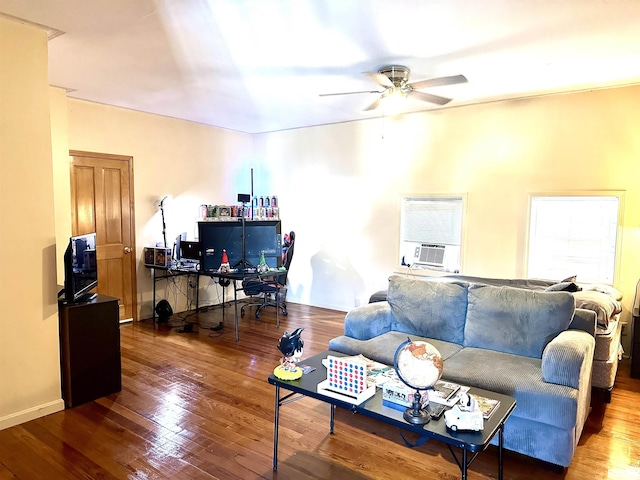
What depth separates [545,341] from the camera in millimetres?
2846

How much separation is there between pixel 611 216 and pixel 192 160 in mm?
5305

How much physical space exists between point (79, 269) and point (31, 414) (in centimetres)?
107

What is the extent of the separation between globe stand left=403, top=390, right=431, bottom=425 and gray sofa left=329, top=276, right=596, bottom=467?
80 cm

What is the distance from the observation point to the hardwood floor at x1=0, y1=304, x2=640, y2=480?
238cm

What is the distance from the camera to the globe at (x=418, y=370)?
1.87m

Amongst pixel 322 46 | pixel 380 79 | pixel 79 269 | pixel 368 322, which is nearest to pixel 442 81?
pixel 380 79

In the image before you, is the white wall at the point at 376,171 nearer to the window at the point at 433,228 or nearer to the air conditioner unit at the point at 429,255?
the window at the point at 433,228

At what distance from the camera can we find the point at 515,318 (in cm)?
296

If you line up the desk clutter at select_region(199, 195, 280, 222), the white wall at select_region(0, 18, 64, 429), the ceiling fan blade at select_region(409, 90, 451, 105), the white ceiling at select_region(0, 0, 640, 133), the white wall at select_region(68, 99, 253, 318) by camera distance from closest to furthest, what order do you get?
the white ceiling at select_region(0, 0, 640, 133), the white wall at select_region(0, 18, 64, 429), the ceiling fan blade at select_region(409, 90, 451, 105), the white wall at select_region(68, 99, 253, 318), the desk clutter at select_region(199, 195, 280, 222)

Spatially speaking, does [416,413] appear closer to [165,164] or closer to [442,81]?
[442,81]

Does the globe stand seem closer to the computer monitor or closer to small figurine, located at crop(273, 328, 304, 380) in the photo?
small figurine, located at crop(273, 328, 304, 380)

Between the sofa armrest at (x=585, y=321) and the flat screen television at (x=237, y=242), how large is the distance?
10.1 feet

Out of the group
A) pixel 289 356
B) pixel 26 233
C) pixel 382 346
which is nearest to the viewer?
pixel 289 356

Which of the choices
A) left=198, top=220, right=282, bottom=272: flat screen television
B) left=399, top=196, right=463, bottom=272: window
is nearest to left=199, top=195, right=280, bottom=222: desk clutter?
left=198, top=220, right=282, bottom=272: flat screen television
